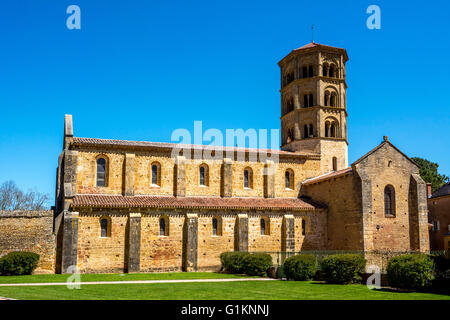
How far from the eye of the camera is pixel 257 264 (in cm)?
2822

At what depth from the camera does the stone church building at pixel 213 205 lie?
101 ft

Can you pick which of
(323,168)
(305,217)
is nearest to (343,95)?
(323,168)

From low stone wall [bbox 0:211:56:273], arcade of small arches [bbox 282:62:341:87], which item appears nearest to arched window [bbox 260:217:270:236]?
arcade of small arches [bbox 282:62:341:87]

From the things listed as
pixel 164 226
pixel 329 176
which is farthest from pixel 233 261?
pixel 329 176

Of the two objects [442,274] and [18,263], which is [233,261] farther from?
[442,274]

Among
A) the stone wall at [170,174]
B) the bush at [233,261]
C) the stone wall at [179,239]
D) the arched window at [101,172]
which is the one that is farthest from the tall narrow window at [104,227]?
the bush at [233,261]

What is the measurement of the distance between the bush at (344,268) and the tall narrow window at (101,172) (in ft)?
59.0

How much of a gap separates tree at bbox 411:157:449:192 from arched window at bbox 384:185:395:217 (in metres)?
29.6

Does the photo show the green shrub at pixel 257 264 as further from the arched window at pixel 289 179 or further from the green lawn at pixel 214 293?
the arched window at pixel 289 179

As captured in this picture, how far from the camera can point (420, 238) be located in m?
33.6

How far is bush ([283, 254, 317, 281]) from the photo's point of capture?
24.9 metres

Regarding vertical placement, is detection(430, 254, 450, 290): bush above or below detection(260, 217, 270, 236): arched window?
below

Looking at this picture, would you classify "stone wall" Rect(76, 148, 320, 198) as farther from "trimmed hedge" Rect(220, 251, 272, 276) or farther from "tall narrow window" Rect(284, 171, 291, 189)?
"trimmed hedge" Rect(220, 251, 272, 276)
